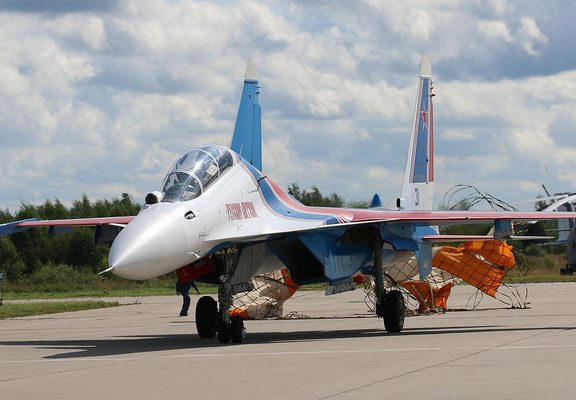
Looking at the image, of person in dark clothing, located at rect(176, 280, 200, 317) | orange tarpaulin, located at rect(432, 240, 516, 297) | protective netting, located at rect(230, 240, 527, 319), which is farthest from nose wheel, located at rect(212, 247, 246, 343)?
orange tarpaulin, located at rect(432, 240, 516, 297)

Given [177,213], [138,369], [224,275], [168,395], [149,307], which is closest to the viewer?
[168,395]

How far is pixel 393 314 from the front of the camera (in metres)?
16.1

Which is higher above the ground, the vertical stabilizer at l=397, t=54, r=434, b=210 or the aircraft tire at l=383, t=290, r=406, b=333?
the vertical stabilizer at l=397, t=54, r=434, b=210

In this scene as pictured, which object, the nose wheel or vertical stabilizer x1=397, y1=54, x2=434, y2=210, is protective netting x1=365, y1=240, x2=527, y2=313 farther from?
the nose wheel

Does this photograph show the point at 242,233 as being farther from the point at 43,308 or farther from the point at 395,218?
the point at 43,308

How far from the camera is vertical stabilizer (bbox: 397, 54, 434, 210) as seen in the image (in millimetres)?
20797

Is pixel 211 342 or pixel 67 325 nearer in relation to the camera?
pixel 211 342

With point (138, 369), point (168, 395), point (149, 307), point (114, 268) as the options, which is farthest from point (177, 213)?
point (149, 307)

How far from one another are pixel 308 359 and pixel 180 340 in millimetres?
4906

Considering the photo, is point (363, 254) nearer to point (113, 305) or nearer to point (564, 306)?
Result: point (564, 306)

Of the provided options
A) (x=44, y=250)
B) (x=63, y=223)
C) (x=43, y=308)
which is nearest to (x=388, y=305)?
(x=63, y=223)

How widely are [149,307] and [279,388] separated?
19.0 metres

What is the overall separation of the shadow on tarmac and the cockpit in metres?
2.44

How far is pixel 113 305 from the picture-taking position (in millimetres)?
28312
